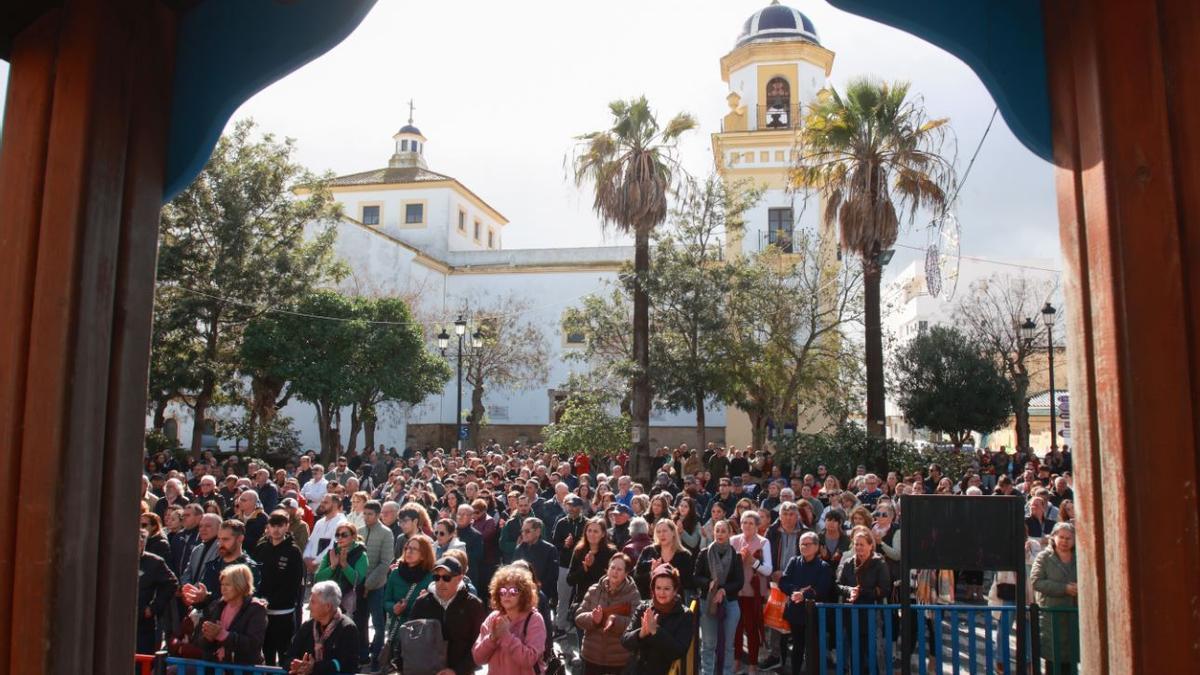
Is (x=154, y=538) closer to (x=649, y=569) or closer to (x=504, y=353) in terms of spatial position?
(x=649, y=569)

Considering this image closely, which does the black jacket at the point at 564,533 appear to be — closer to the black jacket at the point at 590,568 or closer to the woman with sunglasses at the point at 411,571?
the black jacket at the point at 590,568

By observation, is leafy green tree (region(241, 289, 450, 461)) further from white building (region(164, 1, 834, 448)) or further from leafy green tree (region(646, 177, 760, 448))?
leafy green tree (region(646, 177, 760, 448))

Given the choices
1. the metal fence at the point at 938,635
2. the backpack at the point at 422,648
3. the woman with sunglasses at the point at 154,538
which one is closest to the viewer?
the backpack at the point at 422,648

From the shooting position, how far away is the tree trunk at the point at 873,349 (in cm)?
1917

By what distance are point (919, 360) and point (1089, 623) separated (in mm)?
31697

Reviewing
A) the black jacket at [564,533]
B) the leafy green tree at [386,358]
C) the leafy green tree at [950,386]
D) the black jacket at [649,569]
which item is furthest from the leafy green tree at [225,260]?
the black jacket at [649,569]

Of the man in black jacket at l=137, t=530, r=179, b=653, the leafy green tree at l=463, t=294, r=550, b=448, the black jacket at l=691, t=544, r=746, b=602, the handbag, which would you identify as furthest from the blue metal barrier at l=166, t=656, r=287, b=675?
the leafy green tree at l=463, t=294, r=550, b=448

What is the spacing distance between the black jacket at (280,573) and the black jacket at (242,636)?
47.8 inches

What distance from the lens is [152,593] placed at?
756 centimetres

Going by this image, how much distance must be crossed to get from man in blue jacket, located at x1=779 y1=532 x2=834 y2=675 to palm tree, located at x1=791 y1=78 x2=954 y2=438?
11.4 m

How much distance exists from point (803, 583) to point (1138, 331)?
271 inches

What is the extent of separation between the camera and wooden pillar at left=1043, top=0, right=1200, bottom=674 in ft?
6.57

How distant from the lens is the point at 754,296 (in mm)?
25188

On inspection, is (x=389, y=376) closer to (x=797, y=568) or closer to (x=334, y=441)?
(x=334, y=441)
